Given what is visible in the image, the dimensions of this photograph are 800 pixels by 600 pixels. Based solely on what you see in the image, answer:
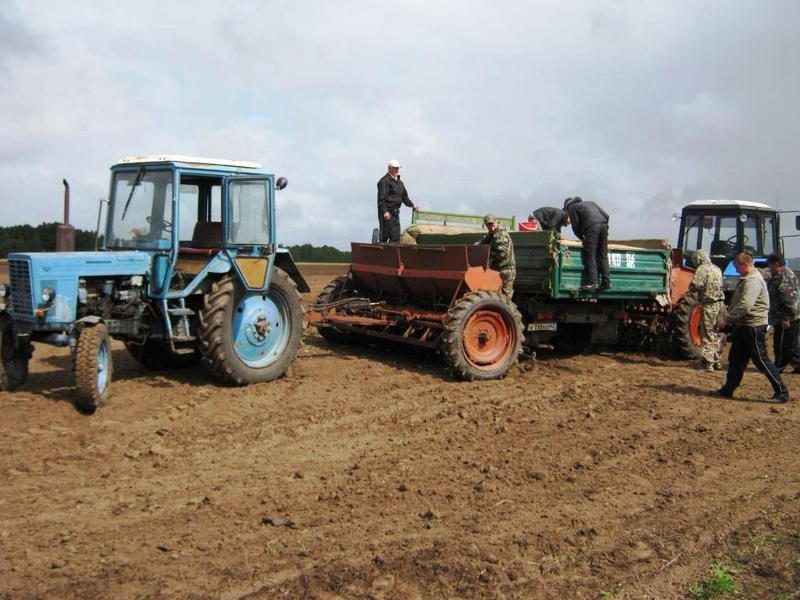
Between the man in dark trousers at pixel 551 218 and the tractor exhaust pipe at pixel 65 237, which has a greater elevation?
the man in dark trousers at pixel 551 218

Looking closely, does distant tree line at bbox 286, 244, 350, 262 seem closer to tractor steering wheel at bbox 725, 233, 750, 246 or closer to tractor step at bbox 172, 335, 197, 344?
tractor steering wheel at bbox 725, 233, 750, 246

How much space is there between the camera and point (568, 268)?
9641 millimetres

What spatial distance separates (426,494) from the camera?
194 inches

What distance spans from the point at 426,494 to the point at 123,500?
74.0 inches

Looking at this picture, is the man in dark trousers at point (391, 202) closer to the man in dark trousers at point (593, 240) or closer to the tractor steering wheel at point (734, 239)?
the man in dark trousers at point (593, 240)

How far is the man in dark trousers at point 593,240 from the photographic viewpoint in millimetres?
9773

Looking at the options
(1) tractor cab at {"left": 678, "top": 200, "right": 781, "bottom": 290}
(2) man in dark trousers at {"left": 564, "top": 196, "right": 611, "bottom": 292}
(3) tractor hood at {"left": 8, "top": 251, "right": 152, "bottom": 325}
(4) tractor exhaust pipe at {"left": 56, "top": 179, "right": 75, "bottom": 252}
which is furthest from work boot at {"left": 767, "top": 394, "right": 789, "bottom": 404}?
(4) tractor exhaust pipe at {"left": 56, "top": 179, "right": 75, "bottom": 252}

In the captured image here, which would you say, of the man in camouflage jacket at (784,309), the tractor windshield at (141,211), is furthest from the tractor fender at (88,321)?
the man in camouflage jacket at (784,309)

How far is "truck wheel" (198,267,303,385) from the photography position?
24.8ft

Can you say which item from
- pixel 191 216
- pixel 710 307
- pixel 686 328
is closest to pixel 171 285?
pixel 191 216

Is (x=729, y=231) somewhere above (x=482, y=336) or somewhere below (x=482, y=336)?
above

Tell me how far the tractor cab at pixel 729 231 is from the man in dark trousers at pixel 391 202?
205 inches

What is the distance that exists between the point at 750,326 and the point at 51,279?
269 inches

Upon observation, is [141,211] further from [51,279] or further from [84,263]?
[51,279]
